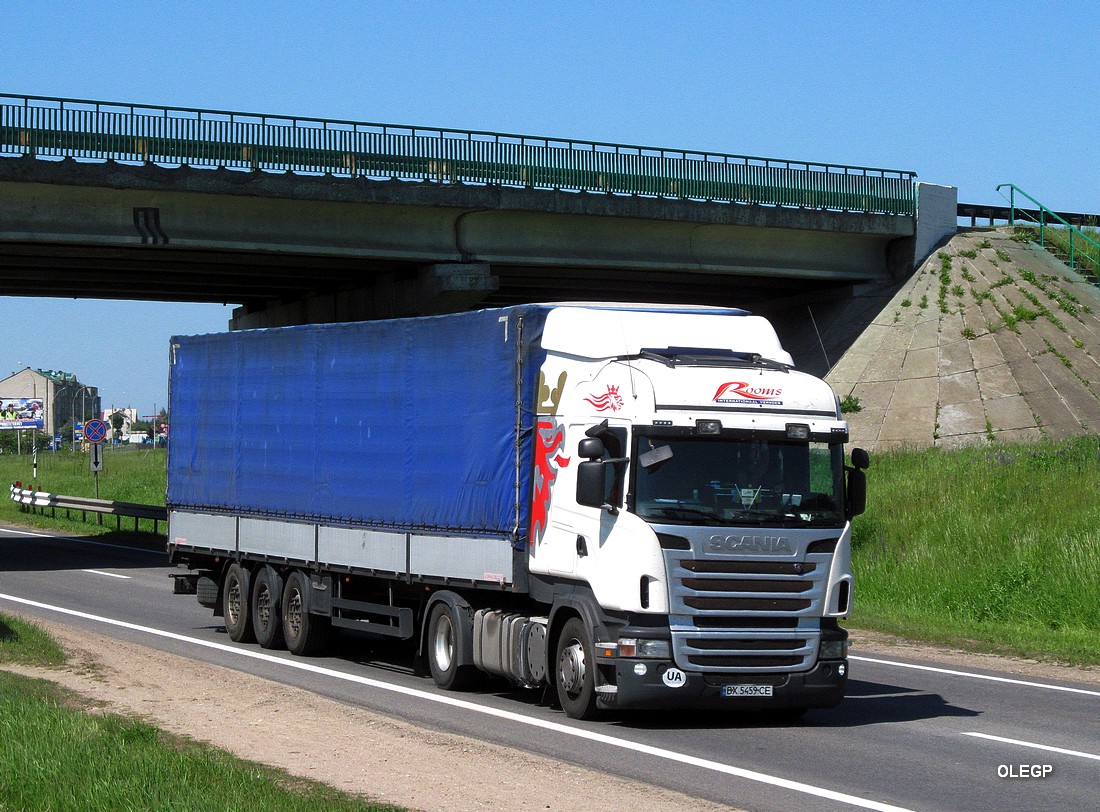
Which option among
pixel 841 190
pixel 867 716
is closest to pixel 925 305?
pixel 841 190

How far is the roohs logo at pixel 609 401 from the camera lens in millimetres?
12469

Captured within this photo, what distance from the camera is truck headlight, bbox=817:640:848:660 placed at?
1230 centimetres

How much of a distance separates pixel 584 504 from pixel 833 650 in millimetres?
2421

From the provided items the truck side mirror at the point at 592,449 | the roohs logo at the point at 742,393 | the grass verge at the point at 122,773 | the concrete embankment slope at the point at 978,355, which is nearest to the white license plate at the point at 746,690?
the truck side mirror at the point at 592,449

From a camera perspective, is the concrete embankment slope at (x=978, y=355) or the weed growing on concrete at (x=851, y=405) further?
the weed growing on concrete at (x=851, y=405)

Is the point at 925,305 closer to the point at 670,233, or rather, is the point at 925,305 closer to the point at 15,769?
the point at 670,233

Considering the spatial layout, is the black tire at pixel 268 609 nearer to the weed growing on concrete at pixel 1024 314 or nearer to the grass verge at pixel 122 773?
the grass verge at pixel 122 773

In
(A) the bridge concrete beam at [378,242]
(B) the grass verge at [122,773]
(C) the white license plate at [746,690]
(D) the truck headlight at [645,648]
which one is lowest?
(B) the grass verge at [122,773]

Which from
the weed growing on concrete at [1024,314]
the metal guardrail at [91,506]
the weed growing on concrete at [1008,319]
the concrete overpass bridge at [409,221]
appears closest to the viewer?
the concrete overpass bridge at [409,221]

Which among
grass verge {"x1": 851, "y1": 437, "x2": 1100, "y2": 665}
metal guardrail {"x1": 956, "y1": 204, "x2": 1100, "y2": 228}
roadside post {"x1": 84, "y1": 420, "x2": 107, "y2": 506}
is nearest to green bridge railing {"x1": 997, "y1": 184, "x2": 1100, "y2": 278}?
metal guardrail {"x1": 956, "y1": 204, "x2": 1100, "y2": 228}

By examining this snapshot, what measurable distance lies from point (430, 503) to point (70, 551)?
23.4 meters

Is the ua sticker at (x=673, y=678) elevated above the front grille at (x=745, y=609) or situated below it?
below

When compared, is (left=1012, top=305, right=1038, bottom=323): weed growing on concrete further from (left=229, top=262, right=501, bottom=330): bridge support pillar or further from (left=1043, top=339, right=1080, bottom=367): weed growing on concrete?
(left=229, top=262, right=501, bottom=330): bridge support pillar

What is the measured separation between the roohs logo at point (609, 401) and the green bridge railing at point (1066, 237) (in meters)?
35.4
